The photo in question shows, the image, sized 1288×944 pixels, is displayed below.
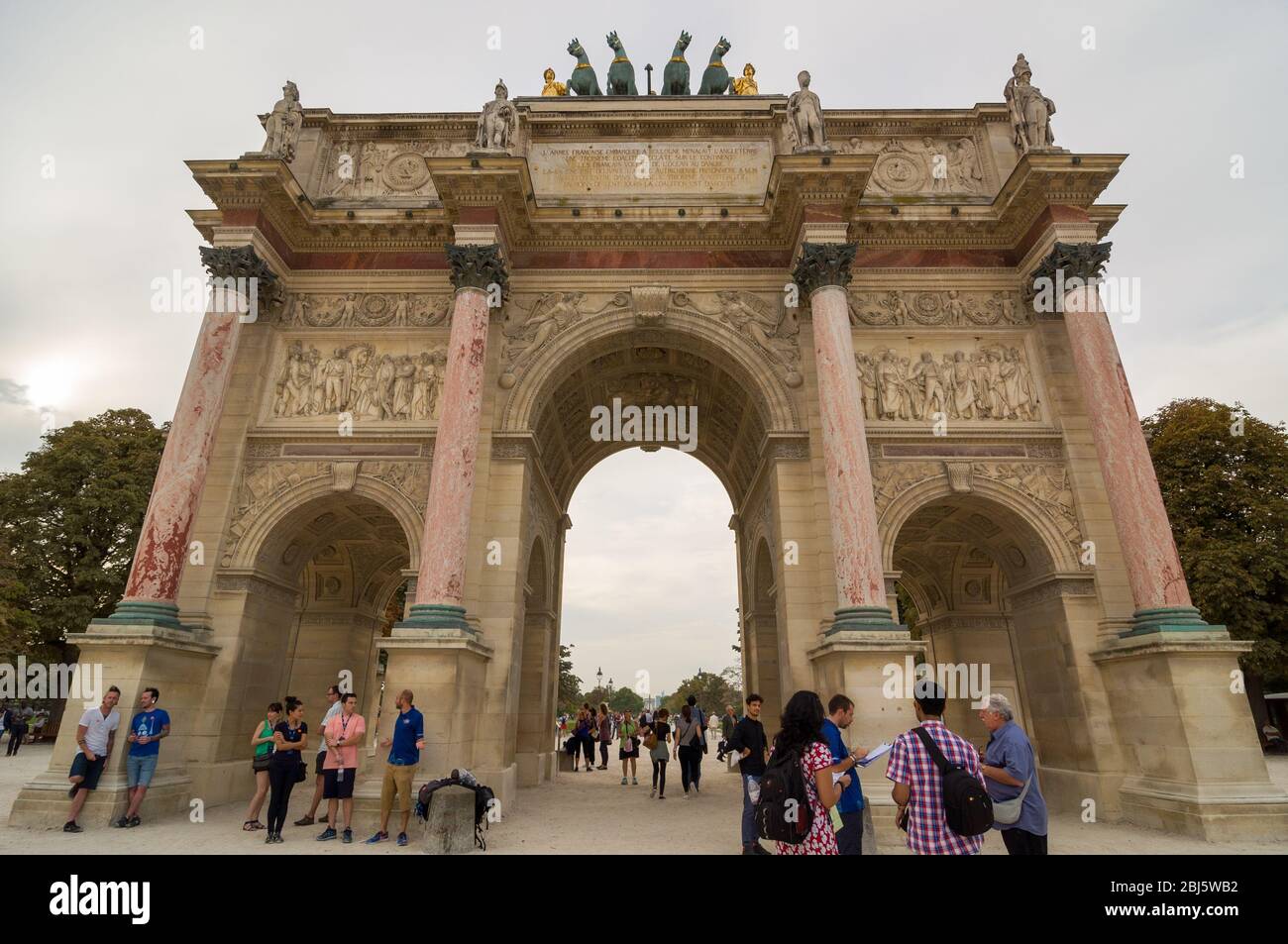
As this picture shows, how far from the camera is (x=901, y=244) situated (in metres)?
18.2

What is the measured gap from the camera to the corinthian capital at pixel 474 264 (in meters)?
16.2

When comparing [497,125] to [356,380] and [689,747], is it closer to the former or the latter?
[356,380]

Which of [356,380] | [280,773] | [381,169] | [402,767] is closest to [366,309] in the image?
[356,380]

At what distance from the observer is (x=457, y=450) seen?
1477cm

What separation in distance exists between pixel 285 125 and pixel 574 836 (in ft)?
61.1

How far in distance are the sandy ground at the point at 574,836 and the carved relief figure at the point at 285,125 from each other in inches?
600

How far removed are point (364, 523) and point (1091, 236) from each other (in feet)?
66.6

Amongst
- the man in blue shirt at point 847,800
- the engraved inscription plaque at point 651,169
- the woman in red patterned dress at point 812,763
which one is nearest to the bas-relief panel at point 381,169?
the engraved inscription plaque at point 651,169

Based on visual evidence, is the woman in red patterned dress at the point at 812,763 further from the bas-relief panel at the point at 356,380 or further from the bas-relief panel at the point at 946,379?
the bas-relief panel at the point at 356,380

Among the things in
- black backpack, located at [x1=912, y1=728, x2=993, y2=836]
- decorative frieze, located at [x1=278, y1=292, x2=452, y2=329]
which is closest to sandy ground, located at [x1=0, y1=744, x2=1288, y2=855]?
black backpack, located at [x1=912, y1=728, x2=993, y2=836]

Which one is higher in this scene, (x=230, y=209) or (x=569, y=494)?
(x=230, y=209)

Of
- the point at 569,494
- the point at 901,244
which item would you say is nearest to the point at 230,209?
the point at 569,494
